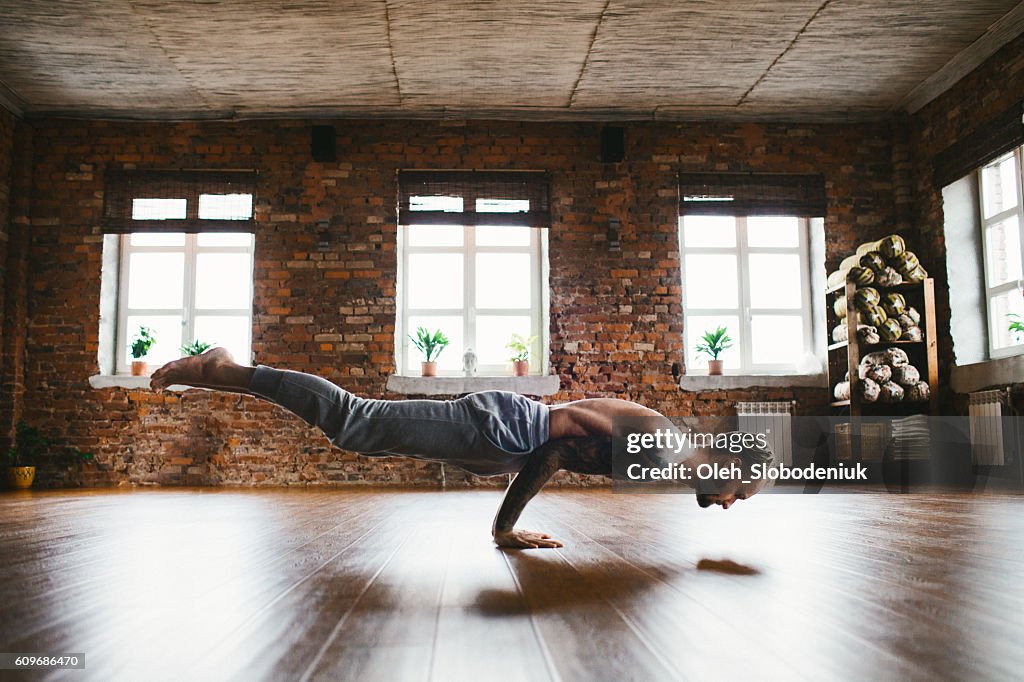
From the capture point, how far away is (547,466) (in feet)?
8.48

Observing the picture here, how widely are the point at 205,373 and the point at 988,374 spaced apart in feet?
18.6

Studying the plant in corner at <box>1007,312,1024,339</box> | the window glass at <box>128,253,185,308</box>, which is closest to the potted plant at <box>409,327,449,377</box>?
the window glass at <box>128,253,185,308</box>

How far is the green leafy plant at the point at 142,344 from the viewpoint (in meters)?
7.02

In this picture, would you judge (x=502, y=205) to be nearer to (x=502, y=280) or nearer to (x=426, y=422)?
(x=502, y=280)

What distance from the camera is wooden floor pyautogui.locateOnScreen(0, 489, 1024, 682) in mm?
1188

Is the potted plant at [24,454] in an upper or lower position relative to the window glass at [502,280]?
lower

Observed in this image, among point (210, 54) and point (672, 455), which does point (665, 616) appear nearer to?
point (672, 455)

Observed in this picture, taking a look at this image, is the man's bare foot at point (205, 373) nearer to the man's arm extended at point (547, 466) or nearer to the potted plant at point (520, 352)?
the man's arm extended at point (547, 466)

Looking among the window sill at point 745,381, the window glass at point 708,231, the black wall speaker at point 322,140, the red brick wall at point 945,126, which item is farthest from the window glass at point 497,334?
the red brick wall at point 945,126

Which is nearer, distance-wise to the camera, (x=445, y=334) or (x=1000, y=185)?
(x=1000, y=185)

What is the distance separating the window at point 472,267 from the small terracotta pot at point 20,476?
10.4 feet

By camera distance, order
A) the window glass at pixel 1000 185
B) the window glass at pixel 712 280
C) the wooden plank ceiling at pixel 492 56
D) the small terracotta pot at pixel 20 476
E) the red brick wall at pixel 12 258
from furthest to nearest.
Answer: the window glass at pixel 712 280
the red brick wall at pixel 12 258
the small terracotta pot at pixel 20 476
the window glass at pixel 1000 185
the wooden plank ceiling at pixel 492 56

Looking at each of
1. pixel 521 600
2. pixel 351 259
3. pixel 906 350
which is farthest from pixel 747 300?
pixel 521 600

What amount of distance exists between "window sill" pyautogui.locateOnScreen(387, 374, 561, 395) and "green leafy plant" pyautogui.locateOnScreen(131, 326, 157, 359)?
84.4 inches
